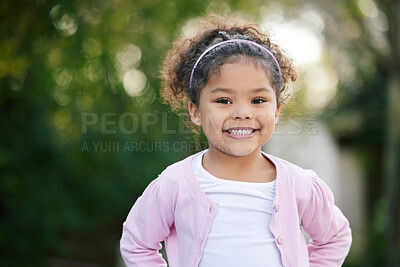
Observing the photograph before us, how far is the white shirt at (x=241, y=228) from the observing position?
1816 millimetres

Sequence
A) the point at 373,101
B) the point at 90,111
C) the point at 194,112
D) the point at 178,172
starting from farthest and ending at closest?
1. the point at 373,101
2. the point at 90,111
3. the point at 194,112
4. the point at 178,172

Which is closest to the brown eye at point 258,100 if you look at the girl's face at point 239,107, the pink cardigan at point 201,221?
the girl's face at point 239,107

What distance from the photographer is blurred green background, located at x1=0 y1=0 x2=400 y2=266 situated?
497 centimetres

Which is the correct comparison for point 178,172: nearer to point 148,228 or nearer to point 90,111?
point 148,228

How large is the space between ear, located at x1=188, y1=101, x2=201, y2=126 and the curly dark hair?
2cm

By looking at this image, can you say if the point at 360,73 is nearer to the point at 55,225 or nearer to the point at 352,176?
the point at 352,176

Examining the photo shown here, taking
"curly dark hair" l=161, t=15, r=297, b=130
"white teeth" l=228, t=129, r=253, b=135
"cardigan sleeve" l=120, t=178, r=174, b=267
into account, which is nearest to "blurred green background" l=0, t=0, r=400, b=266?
"curly dark hair" l=161, t=15, r=297, b=130

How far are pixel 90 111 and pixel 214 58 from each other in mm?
3601

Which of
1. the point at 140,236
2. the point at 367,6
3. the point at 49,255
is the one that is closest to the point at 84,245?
the point at 49,255

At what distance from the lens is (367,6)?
18.2ft

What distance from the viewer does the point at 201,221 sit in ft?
6.02

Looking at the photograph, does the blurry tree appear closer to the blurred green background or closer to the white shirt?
the blurred green background

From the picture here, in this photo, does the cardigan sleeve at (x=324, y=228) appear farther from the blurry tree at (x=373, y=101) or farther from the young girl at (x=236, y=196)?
the blurry tree at (x=373, y=101)

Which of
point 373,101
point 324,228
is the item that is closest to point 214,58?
point 324,228
